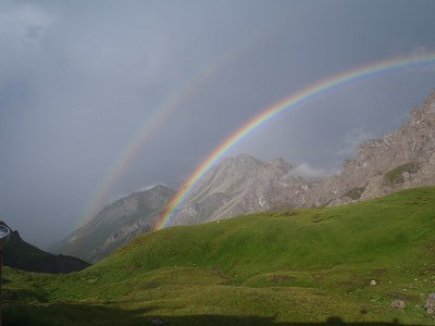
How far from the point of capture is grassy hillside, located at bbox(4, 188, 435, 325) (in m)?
40.7

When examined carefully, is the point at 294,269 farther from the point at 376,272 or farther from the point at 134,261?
the point at 134,261

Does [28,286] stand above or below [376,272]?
below

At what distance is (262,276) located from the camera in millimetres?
73438

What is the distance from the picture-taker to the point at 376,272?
72.1 meters

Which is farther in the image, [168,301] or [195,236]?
[195,236]

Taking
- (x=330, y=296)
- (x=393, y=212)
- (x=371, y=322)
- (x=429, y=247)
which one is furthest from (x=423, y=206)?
(x=371, y=322)

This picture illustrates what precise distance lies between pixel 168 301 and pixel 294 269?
135 ft

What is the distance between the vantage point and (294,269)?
82875 millimetres

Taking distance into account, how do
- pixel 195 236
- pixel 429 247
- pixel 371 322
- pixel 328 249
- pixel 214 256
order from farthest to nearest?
pixel 195 236
pixel 214 256
pixel 328 249
pixel 429 247
pixel 371 322

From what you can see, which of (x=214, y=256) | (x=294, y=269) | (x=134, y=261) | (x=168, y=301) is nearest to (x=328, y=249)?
(x=294, y=269)

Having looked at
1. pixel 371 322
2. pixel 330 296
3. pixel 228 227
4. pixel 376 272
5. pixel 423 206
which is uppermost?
pixel 423 206

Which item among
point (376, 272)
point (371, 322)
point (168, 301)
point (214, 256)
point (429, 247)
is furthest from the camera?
point (214, 256)

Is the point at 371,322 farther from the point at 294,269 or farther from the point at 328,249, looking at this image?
the point at 328,249

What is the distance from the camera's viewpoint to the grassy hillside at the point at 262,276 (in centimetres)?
4066
